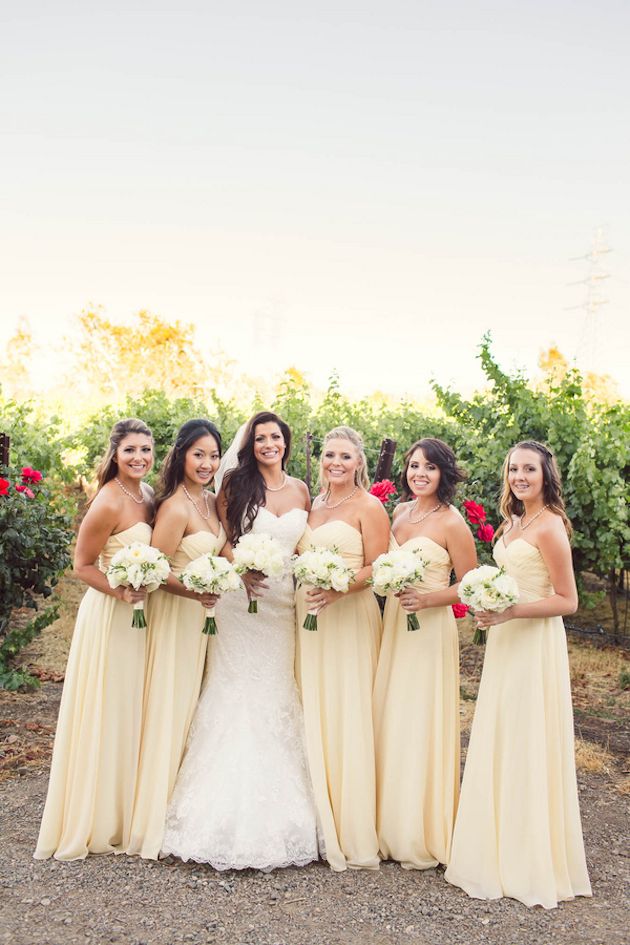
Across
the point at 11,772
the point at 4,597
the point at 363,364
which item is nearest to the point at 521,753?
the point at 11,772

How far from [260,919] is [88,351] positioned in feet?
78.2

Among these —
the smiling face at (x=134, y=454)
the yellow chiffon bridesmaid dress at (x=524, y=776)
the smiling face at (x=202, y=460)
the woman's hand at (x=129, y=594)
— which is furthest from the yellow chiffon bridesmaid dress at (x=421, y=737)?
A: the smiling face at (x=134, y=454)

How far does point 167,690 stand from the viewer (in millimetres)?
5227

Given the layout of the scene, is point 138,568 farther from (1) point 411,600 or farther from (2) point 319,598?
(1) point 411,600

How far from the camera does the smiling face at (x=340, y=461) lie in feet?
17.7

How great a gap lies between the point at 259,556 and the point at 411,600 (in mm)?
911

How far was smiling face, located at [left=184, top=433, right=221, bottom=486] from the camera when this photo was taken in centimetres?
532

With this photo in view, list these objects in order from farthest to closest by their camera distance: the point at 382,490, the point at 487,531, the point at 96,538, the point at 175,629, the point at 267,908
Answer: the point at 382,490
the point at 487,531
the point at 175,629
the point at 96,538
the point at 267,908

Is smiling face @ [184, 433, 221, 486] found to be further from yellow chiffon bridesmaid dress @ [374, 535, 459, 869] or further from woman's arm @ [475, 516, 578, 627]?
woman's arm @ [475, 516, 578, 627]

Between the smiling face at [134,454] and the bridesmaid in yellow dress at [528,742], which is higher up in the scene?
the smiling face at [134,454]

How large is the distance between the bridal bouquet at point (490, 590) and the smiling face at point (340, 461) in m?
1.08

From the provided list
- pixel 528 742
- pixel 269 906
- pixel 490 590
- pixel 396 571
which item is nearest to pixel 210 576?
pixel 396 571

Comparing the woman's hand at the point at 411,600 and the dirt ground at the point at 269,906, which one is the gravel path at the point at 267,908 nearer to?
the dirt ground at the point at 269,906

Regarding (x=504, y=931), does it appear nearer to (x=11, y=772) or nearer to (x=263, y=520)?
(x=263, y=520)
